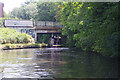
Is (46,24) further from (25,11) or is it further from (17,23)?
(25,11)

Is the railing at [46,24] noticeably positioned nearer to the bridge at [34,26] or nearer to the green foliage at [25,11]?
the bridge at [34,26]

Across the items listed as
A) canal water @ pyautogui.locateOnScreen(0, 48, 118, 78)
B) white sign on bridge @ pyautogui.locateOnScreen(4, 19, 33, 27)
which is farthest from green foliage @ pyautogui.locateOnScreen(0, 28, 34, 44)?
canal water @ pyautogui.locateOnScreen(0, 48, 118, 78)

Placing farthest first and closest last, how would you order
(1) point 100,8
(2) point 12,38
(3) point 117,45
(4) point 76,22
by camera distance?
(2) point 12,38, (4) point 76,22, (1) point 100,8, (3) point 117,45

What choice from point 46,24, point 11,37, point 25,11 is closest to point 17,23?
point 46,24

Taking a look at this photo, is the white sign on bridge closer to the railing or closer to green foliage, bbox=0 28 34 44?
the railing

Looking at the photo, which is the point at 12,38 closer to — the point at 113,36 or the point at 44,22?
the point at 44,22

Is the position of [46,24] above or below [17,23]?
below

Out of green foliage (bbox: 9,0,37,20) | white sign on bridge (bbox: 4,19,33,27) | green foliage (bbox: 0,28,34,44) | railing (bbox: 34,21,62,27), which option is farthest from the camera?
green foliage (bbox: 9,0,37,20)

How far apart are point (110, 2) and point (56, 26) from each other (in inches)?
1232

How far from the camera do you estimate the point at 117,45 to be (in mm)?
10914

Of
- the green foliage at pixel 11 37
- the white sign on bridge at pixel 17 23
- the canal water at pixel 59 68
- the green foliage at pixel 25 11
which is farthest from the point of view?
the green foliage at pixel 25 11

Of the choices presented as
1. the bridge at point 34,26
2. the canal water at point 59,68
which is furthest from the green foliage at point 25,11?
the canal water at point 59,68

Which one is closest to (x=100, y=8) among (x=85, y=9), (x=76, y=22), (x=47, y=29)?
(x=85, y=9)

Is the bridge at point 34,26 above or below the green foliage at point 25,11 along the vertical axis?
below
